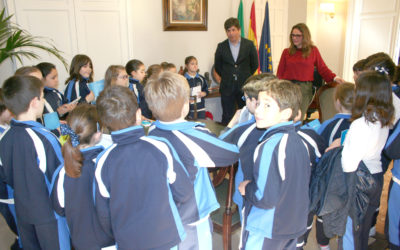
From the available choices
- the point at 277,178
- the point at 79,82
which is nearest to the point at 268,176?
the point at 277,178

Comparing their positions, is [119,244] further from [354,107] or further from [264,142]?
[354,107]

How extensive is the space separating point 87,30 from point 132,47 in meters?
0.58

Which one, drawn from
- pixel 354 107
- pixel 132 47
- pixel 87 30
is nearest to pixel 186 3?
pixel 132 47

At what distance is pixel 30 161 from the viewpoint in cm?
153

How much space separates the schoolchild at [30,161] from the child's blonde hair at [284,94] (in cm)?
113

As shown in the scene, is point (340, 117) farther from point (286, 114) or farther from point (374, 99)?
point (286, 114)

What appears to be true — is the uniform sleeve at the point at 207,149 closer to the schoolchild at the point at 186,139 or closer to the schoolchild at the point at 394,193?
the schoolchild at the point at 186,139

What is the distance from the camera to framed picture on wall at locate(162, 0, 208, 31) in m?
4.17

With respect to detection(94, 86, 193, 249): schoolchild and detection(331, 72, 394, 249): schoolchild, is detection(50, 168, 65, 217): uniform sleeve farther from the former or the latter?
detection(331, 72, 394, 249): schoolchild

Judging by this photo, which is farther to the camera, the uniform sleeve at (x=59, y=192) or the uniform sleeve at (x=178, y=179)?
the uniform sleeve at (x=59, y=192)

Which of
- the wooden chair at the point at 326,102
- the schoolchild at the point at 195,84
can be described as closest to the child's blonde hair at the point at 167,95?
the wooden chair at the point at 326,102

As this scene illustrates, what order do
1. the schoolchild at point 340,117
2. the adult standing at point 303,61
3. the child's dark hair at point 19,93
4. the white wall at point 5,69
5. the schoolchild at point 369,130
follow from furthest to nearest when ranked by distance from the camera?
1. the adult standing at point 303,61
2. the white wall at point 5,69
3. the schoolchild at point 340,117
4. the child's dark hair at point 19,93
5. the schoolchild at point 369,130

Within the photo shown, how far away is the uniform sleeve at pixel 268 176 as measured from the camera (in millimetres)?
1276

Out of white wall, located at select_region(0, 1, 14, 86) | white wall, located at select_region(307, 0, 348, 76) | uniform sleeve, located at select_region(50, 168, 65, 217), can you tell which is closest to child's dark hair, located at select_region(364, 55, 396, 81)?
uniform sleeve, located at select_region(50, 168, 65, 217)
